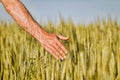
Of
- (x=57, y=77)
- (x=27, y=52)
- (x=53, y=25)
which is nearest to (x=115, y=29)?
(x=53, y=25)

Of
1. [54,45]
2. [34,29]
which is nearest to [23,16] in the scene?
[34,29]

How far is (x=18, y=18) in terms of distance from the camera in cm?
199

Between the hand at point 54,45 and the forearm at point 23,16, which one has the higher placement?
the forearm at point 23,16

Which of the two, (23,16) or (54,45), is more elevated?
(23,16)

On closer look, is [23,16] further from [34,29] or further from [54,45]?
[54,45]

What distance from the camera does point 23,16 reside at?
1972 millimetres

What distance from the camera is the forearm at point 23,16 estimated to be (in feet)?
6.35

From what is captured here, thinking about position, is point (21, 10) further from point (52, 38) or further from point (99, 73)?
point (99, 73)

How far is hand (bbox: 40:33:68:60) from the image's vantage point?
6.02ft

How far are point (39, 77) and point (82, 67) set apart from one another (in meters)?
0.21

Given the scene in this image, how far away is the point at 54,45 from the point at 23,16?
0.79 ft

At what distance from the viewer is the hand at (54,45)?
6.02 ft

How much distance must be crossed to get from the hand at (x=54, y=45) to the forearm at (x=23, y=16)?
46 mm

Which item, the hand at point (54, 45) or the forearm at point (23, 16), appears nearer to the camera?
the hand at point (54, 45)
